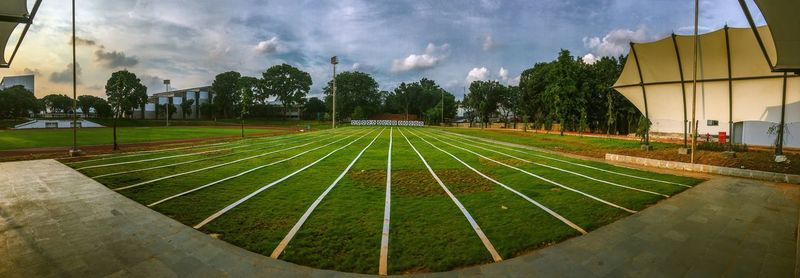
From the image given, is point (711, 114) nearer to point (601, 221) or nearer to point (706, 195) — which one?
point (706, 195)

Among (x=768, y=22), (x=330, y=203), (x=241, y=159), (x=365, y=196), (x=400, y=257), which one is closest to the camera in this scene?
(x=400, y=257)

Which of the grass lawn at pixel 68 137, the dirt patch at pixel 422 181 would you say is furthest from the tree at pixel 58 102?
the dirt patch at pixel 422 181

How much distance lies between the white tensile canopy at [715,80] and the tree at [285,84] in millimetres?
85767

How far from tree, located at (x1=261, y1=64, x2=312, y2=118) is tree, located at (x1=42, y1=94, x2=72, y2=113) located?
63073 millimetres

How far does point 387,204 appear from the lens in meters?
7.23

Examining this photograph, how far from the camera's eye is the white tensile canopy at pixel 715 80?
1312 centimetres

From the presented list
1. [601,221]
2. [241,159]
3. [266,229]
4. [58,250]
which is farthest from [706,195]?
[241,159]

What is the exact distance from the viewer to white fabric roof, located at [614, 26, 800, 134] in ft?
43.5

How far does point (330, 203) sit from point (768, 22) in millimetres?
8051

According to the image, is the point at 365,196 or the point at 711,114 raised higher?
the point at 711,114

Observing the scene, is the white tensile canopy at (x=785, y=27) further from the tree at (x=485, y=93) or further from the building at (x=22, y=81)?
the building at (x=22, y=81)

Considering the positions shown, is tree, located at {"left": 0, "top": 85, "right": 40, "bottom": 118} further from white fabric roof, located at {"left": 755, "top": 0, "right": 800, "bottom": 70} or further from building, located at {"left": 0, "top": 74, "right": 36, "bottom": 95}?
white fabric roof, located at {"left": 755, "top": 0, "right": 800, "bottom": 70}

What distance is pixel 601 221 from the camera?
238 inches

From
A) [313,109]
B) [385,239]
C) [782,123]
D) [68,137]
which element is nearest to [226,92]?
[313,109]
